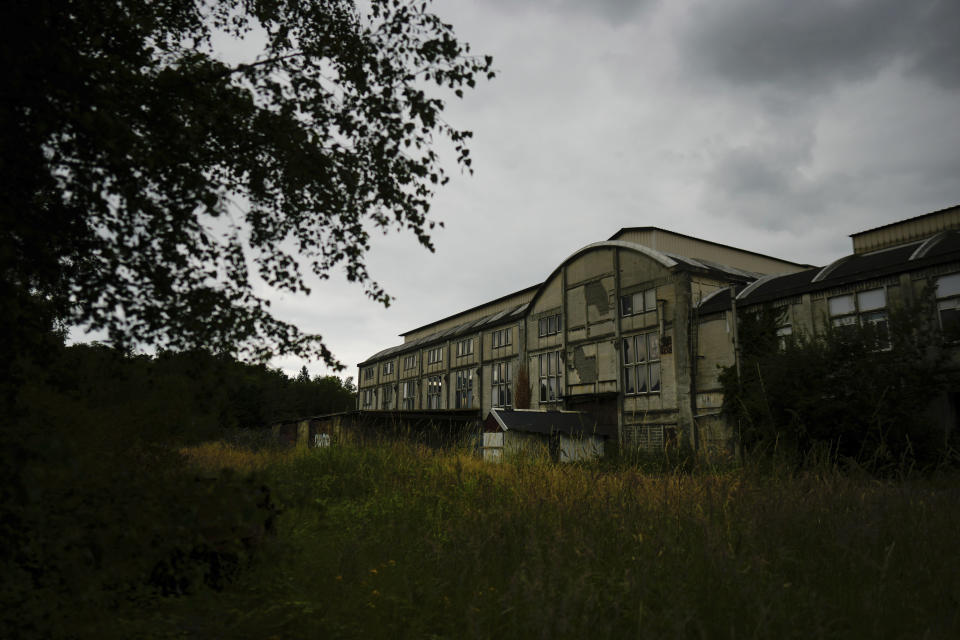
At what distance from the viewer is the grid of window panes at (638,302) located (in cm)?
2527

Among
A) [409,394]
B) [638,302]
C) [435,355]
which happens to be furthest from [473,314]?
[638,302]

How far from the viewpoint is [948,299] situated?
1683cm

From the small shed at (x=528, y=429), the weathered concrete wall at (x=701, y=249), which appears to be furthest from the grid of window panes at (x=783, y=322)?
the weathered concrete wall at (x=701, y=249)

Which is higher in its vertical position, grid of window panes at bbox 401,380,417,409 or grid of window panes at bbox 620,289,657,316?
grid of window panes at bbox 620,289,657,316

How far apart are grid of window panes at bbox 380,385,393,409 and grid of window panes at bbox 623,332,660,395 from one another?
25551 mm

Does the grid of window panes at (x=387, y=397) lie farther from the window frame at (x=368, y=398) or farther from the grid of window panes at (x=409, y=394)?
the grid of window panes at (x=409, y=394)

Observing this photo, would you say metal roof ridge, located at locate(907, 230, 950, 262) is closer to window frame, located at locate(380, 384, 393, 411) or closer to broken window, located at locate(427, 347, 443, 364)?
broken window, located at locate(427, 347, 443, 364)

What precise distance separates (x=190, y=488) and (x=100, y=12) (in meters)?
3.09

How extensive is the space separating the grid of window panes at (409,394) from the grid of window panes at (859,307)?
30049mm

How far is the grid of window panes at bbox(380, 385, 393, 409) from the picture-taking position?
157 ft

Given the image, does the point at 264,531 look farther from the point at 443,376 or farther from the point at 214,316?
the point at 443,376

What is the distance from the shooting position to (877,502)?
591 cm

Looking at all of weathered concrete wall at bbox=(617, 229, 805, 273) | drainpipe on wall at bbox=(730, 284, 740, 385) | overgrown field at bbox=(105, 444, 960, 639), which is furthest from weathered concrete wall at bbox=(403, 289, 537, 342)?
overgrown field at bbox=(105, 444, 960, 639)

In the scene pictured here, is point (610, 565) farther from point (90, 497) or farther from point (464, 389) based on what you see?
point (464, 389)
